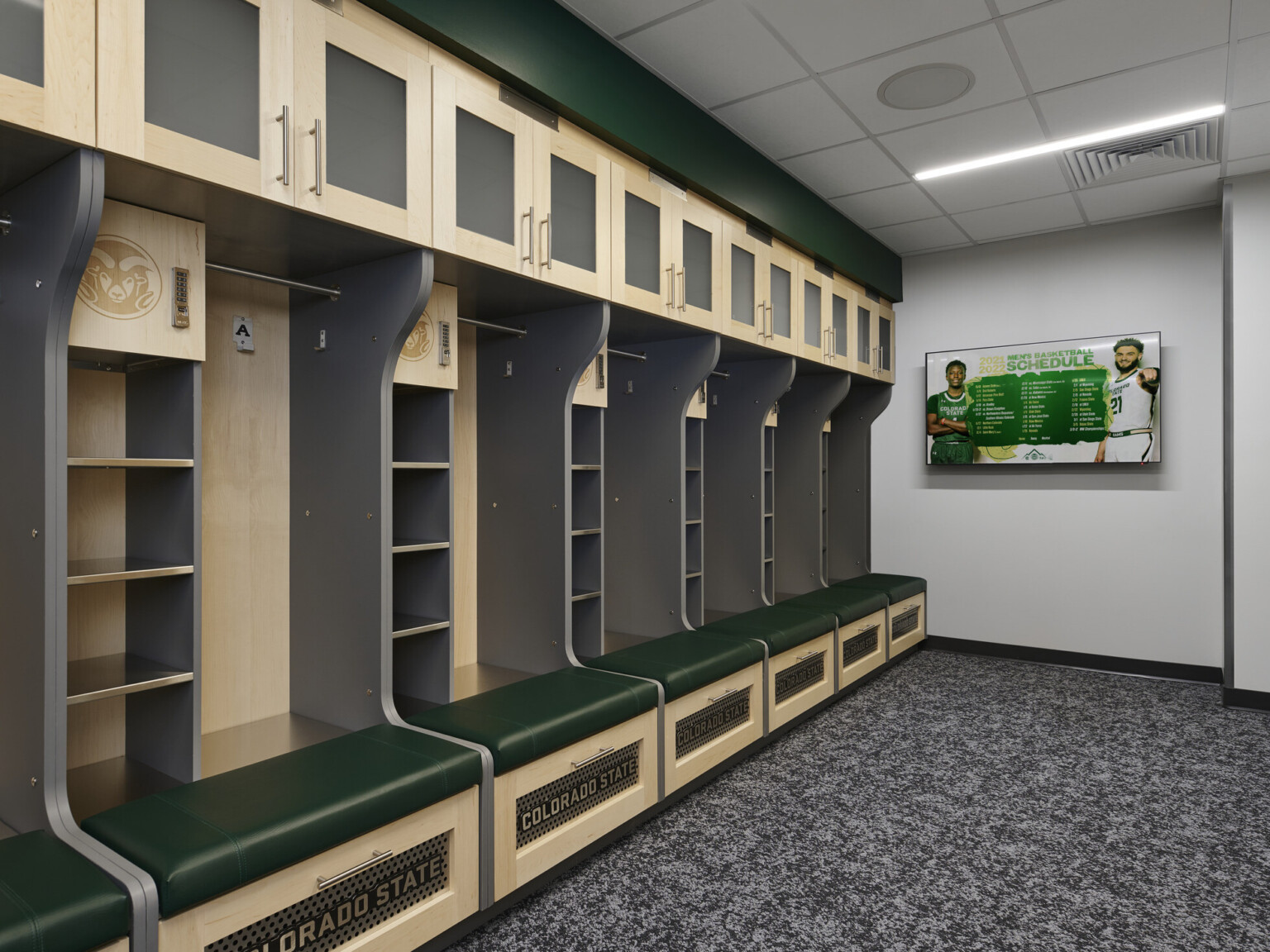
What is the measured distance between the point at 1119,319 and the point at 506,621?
4.15 m

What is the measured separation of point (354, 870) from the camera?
169cm

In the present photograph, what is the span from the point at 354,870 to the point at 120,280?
1390mm

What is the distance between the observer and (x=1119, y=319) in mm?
4715

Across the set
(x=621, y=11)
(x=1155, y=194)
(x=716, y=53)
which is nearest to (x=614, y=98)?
(x=621, y=11)

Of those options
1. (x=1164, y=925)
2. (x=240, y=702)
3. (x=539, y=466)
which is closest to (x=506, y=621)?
(x=539, y=466)

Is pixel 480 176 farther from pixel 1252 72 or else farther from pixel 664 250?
pixel 1252 72

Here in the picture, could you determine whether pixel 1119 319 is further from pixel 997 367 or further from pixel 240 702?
pixel 240 702

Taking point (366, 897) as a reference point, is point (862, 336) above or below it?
above

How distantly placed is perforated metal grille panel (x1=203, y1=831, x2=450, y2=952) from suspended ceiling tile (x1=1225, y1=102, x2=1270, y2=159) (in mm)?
4082

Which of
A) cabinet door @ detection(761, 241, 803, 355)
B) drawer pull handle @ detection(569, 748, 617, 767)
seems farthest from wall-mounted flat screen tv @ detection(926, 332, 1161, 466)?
drawer pull handle @ detection(569, 748, 617, 767)

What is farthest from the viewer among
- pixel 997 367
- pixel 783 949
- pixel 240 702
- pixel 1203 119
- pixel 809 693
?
pixel 997 367

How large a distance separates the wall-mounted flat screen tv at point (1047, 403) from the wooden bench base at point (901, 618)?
0.96 meters

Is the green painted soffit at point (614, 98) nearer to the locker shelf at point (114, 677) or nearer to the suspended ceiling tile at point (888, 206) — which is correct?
the suspended ceiling tile at point (888, 206)

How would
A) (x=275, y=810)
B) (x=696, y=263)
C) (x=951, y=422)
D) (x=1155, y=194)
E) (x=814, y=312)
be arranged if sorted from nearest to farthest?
(x=275, y=810) < (x=696, y=263) < (x=1155, y=194) < (x=814, y=312) < (x=951, y=422)
